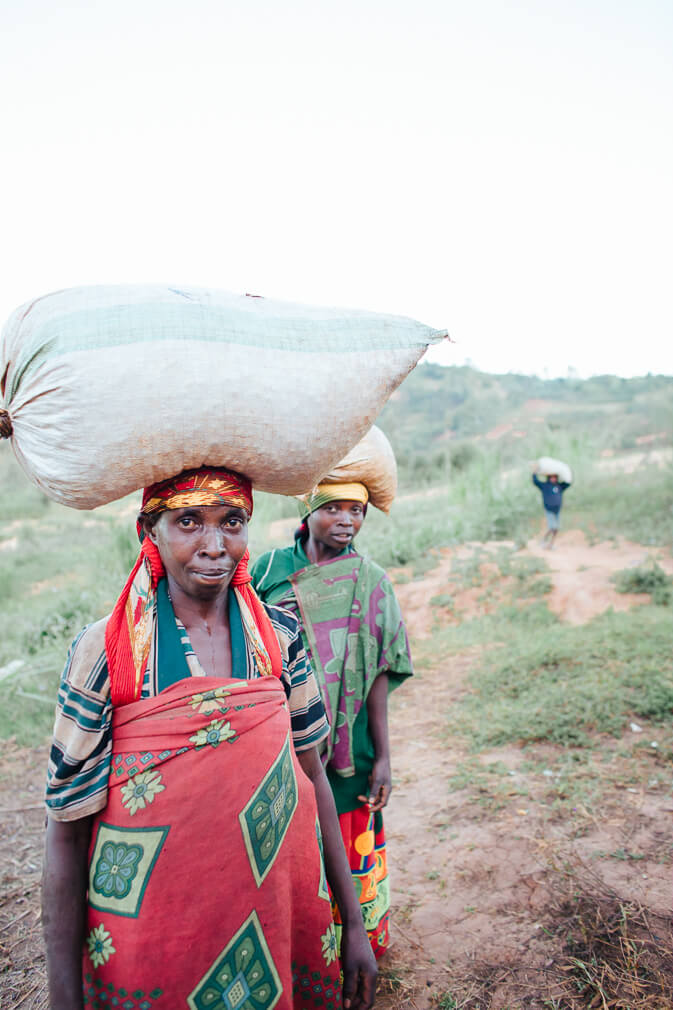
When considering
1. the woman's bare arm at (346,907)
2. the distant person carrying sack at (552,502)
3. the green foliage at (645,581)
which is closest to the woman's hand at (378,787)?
the woman's bare arm at (346,907)

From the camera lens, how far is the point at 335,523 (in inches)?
98.8

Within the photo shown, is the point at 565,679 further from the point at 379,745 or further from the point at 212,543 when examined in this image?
the point at 212,543

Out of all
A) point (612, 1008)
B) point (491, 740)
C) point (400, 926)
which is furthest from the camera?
point (491, 740)

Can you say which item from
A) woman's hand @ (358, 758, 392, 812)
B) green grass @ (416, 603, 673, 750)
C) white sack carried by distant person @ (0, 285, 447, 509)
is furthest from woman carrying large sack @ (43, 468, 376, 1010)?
green grass @ (416, 603, 673, 750)

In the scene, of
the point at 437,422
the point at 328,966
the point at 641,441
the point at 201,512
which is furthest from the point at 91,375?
the point at 437,422

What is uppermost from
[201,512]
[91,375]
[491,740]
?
[91,375]

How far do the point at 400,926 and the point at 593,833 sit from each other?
3.78 ft

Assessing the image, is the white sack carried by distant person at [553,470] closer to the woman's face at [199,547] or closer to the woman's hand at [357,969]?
the woman's hand at [357,969]

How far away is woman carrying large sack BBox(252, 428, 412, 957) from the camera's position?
2346 millimetres

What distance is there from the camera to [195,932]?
127cm

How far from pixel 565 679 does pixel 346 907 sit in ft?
14.4

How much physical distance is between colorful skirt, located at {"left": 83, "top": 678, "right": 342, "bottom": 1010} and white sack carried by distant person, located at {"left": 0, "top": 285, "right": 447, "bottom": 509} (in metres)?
0.45

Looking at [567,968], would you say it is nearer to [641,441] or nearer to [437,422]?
[641,441]

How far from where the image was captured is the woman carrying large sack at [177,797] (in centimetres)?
125
